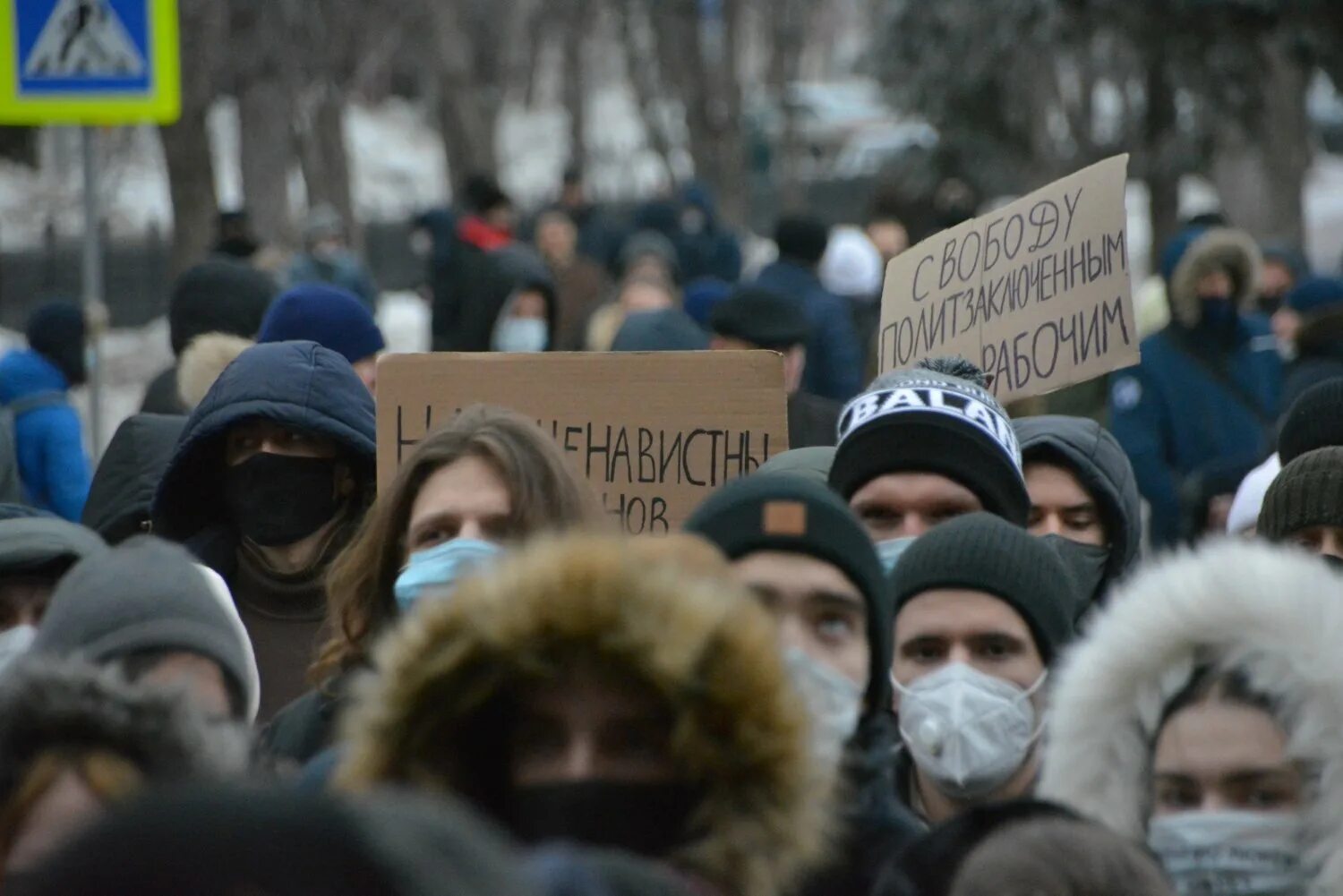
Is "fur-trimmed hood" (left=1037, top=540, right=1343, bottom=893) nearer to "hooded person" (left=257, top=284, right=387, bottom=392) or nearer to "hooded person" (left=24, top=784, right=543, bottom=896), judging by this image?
"hooded person" (left=24, top=784, right=543, bottom=896)

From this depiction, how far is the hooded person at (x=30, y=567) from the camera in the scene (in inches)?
185

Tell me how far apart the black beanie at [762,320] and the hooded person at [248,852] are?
729cm

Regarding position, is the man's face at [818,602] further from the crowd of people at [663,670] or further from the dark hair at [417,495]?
the dark hair at [417,495]

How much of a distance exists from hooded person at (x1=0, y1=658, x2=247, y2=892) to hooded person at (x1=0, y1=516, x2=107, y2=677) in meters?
1.65

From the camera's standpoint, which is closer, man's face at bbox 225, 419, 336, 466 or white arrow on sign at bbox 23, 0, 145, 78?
man's face at bbox 225, 419, 336, 466

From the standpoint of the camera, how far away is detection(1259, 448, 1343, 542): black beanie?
17.7ft

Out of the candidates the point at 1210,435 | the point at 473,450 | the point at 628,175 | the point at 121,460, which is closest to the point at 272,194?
the point at 1210,435

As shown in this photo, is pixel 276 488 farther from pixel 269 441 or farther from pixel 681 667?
pixel 681 667

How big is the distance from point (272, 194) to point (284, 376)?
62.4ft

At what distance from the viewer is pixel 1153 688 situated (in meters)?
3.44

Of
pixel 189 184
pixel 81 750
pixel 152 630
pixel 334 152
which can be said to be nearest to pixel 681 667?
pixel 81 750

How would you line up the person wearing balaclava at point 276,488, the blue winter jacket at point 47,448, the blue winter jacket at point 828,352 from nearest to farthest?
1. the person wearing balaclava at point 276,488
2. the blue winter jacket at point 47,448
3. the blue winter jacket at point 828,352

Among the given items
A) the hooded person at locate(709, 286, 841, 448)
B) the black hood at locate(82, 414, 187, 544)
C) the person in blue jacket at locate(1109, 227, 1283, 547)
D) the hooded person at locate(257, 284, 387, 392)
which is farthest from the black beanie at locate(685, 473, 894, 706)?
the person in blue jacket at locate(1109, 227, 1283, 547)

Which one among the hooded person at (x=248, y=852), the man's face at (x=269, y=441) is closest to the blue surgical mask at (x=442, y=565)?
the man's face at (x=269, y=441)
